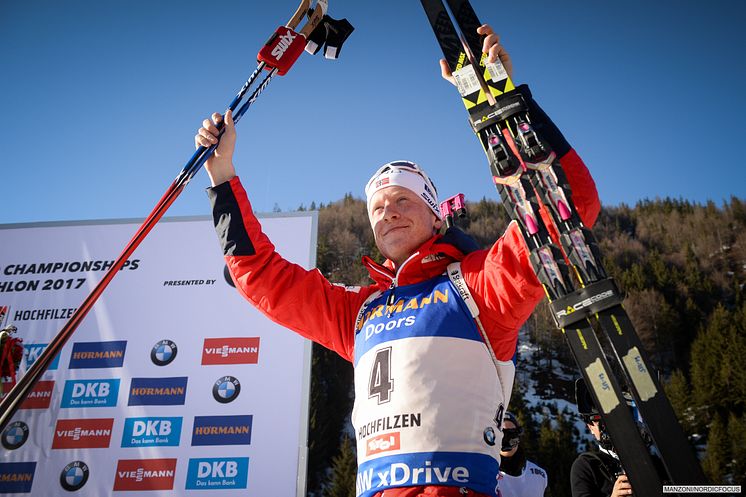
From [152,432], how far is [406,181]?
3211 mm

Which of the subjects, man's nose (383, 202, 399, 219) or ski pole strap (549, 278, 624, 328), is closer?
ski pole strap (549, 278, 624, 328)

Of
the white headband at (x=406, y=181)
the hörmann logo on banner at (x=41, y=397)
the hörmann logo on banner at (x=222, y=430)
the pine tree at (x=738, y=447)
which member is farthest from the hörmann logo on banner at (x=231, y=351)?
the pine tree at (x=738, y=447)

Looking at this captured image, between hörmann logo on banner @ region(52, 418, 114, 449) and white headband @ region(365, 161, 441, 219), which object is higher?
white headband @ region(365, 161, 441, 219)

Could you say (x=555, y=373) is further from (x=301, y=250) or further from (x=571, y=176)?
(x=571, y=176)

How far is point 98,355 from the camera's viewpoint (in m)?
4.31

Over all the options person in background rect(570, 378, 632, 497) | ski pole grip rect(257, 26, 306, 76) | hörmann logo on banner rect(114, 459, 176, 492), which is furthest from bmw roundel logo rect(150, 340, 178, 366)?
person in background rect(570, 378, 632, 497)

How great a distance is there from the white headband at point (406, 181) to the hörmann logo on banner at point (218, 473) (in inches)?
103

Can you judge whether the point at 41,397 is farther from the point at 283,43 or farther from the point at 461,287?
the point at 461,287

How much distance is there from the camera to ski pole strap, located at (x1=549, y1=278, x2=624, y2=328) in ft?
3.91

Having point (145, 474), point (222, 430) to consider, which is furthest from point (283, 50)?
point (145, 474)

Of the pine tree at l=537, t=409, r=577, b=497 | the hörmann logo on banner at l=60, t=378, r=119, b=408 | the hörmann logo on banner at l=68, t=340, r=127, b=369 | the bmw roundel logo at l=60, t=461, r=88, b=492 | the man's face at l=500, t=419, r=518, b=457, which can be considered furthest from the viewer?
the pine tree at l=537, t=409, r=577, b=497

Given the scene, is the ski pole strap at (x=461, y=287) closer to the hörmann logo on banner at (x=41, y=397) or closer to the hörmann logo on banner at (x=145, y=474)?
the hörmann logo on banner at (x=145, y=474)

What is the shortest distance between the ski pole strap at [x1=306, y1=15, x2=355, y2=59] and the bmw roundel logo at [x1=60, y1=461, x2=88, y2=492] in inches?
146

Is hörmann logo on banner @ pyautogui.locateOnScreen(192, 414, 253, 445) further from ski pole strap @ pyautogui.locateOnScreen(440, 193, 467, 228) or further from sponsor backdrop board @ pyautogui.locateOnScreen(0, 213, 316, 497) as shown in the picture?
ski pole strap @ pyautogui.locateOnScreen(440, 193, 467, 228)
